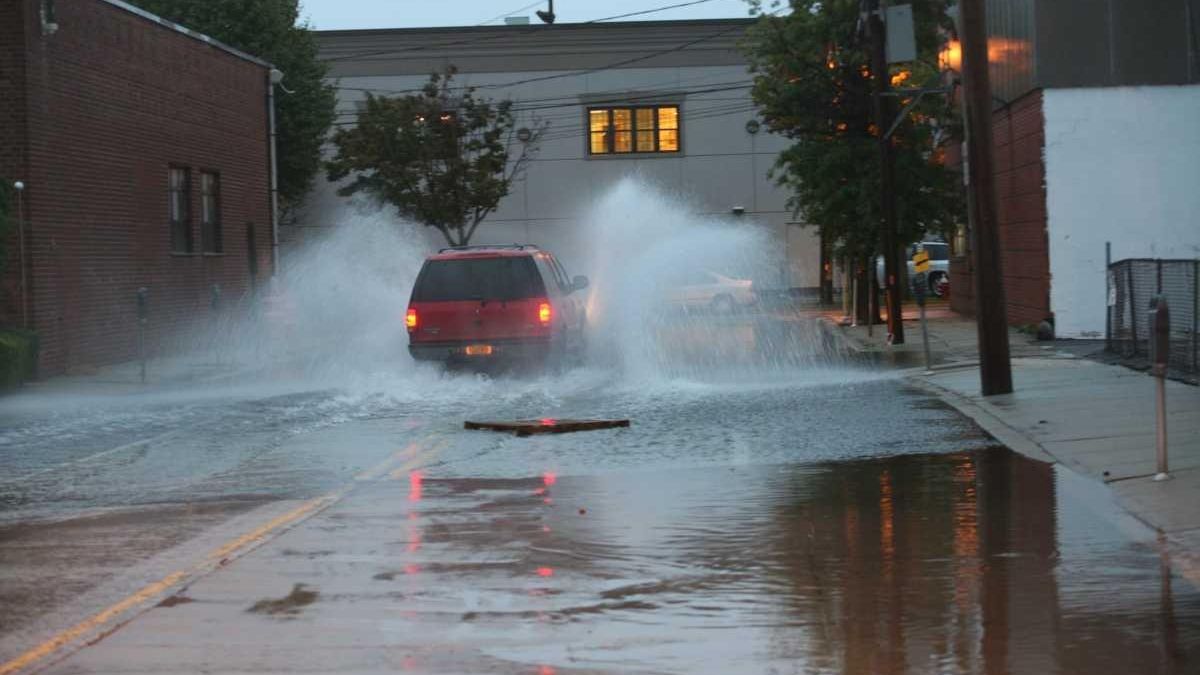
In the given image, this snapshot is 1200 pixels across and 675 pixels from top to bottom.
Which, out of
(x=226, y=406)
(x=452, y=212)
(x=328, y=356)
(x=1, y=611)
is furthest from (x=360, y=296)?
(x=1, y=611)

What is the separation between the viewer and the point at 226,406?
1875cm

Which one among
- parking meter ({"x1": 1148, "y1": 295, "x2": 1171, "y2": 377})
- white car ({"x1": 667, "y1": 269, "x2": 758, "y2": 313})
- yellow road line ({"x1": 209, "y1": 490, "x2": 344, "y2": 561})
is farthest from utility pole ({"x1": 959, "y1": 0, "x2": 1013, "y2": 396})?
white car ({"x1": 667, "y1": 269, "x2": 758, "y2": 313})

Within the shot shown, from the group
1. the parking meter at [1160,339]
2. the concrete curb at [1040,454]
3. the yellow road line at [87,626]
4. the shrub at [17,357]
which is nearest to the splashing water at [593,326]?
the concrete curb at [1040,454]

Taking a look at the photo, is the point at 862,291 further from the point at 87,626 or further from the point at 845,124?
the point at 87,626

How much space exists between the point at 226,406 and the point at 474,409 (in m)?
3.12

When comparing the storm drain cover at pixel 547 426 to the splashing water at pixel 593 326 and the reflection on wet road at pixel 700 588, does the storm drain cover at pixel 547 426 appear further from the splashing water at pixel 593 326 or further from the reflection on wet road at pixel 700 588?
the reflection on wet road at pixel 700 588

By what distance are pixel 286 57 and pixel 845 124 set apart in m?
21.3

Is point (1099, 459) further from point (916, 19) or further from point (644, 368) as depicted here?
point (916, 19)

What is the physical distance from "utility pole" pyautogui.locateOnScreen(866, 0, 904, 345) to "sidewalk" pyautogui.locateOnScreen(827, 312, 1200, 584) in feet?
10.3

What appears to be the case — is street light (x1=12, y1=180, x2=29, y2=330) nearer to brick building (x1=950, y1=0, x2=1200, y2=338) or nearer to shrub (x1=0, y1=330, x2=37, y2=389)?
shrub (x1=0, y1=330, x2=37, y2=389)

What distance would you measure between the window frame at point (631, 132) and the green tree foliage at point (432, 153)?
6445 millimetres

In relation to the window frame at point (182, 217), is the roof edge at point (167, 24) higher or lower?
higher

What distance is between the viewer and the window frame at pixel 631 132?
52.1m

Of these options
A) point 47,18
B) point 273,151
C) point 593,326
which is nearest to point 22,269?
point 47,18
